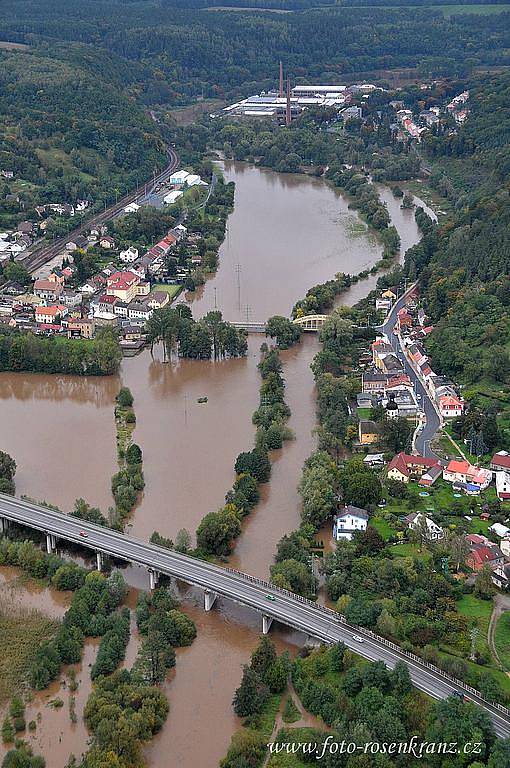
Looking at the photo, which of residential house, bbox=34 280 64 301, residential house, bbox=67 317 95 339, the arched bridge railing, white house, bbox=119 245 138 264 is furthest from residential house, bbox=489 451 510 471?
white house, bbox=119 245 138 264

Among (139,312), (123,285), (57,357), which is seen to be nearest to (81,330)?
(139,312)

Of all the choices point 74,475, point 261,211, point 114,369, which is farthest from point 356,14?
point 74,475

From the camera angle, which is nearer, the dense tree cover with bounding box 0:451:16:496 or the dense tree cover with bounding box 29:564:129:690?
the dense tree cover with bounding box 29:564:129:690

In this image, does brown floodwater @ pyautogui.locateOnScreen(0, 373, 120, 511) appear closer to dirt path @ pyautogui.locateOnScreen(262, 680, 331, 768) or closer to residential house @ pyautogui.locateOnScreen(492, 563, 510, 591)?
dirt path @ pyautogui.locateOnScreen(262, 680, 331, 768)

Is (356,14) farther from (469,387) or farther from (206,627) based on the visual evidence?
(206,627)

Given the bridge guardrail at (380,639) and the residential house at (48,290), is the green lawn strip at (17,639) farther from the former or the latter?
the residential house at (48,290)

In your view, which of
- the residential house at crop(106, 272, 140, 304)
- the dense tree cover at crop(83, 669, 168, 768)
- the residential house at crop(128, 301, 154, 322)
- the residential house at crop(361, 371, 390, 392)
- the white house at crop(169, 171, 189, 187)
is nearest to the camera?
the dense tree cover at crop(83, 669, 168, 768)
